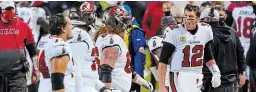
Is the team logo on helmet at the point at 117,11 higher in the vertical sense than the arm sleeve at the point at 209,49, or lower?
higher

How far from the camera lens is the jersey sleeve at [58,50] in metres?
8.70

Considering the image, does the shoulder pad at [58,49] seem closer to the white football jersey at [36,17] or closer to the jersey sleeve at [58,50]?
the jersey sleeve at [58,50]

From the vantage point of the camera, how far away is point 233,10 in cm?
1628

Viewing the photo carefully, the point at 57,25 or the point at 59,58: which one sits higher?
the point at 57,25

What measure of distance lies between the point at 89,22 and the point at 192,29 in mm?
1792

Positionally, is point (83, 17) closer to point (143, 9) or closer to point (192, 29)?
point (192, 29)

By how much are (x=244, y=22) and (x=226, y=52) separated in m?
4.67

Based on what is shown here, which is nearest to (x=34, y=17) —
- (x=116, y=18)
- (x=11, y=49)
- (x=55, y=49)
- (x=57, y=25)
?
(x=11, y=49)

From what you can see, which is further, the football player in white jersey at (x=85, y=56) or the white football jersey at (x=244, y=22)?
the white football jersey at (x=244, y=22)

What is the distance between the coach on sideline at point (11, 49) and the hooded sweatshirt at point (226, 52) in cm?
263

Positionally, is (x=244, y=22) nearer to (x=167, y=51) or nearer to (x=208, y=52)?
(x=208, y=52)

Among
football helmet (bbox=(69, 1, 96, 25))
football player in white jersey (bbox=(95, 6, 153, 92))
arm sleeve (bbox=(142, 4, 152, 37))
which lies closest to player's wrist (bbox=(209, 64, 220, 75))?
football player in white jersey (bbox=(95, 6, 153, 92))

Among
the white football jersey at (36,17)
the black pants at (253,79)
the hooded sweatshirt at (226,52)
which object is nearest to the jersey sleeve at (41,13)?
the white football jersey at (36,17)

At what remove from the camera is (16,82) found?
37.9ft
